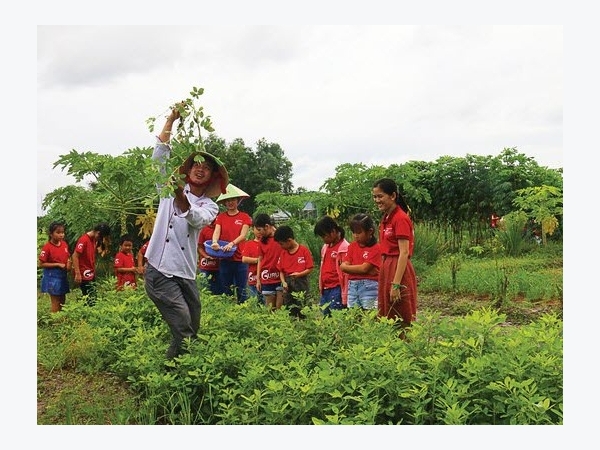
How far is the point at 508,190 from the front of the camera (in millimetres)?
16078

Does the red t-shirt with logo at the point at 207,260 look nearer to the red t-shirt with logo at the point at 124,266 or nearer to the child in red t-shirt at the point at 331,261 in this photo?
the red t-shirt with logo at the point at 124,266

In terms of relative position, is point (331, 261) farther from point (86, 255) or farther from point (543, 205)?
point (543, 205)

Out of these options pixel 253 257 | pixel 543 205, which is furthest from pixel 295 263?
pixel 543 205

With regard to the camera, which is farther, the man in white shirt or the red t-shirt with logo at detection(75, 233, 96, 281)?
the red t-shirt with logo at detection(75, 233, 96, 281)

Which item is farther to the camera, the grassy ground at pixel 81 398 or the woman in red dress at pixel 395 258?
the woman in red dress at pixel 395 258

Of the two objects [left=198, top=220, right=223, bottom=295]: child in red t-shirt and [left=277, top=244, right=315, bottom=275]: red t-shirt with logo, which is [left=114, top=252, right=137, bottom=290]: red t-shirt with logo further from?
[left=277, top=244, right=315, bottom=275]: red t-shirt with logo

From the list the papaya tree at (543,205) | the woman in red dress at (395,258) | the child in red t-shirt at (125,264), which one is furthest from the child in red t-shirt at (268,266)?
the papaya tree at (543,205)

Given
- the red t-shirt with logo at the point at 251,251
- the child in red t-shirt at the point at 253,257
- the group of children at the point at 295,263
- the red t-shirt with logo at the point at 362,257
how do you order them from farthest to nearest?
1. the red t-shirt with logo at the point at 251,251
2. the child in red t-shirt at the point at 253,257
3. the red t-shirt with logo at the point at 362,257
4. the group of children at the point at 295,263

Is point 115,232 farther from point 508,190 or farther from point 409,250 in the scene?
point 508,190

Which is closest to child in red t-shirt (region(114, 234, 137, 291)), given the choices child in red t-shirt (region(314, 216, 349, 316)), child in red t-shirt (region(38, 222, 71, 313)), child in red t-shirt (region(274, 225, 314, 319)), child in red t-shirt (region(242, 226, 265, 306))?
child in red t-shirt (region(38, 222, 71, 313))

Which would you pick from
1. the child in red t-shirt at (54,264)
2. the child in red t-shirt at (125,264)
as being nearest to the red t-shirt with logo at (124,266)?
the child in red t-shirt at (125,264)

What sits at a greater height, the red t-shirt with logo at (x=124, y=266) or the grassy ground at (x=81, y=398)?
the red t-shirt with logo at (x=124, y=266)

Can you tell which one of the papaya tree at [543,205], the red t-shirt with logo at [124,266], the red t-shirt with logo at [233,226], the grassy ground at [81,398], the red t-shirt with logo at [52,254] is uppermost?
the papaya tree at [543,205]

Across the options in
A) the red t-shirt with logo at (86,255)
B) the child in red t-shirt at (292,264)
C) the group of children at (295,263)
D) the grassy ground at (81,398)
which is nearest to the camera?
the grassy ground at (81,398)
